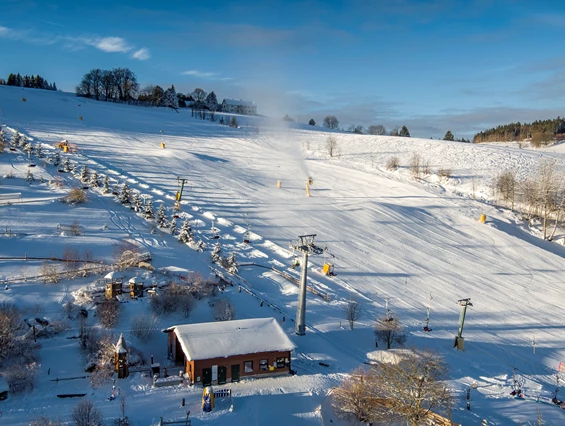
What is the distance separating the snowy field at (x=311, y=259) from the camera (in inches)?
734

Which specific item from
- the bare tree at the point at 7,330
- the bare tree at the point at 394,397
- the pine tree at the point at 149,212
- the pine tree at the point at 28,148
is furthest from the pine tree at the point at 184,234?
the pine tree at the point at 28,148

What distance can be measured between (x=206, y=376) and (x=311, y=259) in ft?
52.2

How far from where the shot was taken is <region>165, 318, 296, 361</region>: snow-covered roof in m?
19.1

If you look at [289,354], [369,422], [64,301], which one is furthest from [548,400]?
[64,301]

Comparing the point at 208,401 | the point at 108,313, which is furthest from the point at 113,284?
the point at 208,401

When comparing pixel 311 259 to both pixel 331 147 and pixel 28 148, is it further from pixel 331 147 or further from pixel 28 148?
pixel 331 147

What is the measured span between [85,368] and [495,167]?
63.3 meters

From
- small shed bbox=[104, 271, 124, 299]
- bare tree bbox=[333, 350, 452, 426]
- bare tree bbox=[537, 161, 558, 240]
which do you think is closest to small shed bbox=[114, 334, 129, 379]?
small shed bbox=[104, 271, 124, 299]

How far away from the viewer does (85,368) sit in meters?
18.4

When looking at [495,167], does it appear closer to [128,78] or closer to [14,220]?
[14,220]

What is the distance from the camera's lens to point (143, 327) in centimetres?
2122

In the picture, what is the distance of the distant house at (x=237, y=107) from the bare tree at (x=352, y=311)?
120 meters

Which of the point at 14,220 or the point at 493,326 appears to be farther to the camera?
the point at 14,220

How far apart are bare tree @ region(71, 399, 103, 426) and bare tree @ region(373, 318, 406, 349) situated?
46.3 ft
